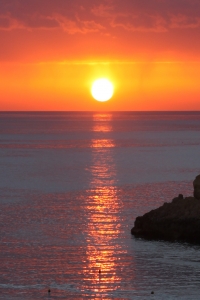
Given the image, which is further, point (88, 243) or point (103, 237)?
point (103, 237)

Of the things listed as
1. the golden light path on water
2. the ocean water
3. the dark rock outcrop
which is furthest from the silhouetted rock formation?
the golden light path on water

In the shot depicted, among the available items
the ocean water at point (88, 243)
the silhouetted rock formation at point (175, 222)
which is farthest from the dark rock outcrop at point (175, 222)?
the ocean water at point (88, 243)

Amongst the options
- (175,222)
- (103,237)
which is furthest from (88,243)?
A: (175,222)

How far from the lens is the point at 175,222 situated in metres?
26.3

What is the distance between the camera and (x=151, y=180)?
1939 inches

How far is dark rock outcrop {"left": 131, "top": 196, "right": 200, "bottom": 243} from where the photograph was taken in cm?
2598

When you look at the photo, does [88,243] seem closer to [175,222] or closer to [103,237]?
[103,237]

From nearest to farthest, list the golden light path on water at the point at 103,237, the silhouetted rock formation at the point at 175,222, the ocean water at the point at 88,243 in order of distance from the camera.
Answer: the ocean water at the point at 88,243
the golden light path on water at the point at 103,237
the silhouetted rock formation at the point at 175,222

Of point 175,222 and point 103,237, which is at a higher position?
point 175,222

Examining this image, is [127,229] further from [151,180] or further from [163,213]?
[151,180]

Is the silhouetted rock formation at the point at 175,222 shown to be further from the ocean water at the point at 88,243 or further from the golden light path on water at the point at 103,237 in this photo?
the golden light path on water at the point at 103,237

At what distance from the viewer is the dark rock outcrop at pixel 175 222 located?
85.3 ft

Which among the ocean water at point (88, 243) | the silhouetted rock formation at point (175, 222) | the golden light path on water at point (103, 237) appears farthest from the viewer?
the silhouetted rock formation at point (175, 222)

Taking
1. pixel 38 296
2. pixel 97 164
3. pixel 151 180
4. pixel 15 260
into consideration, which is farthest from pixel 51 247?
pixel 97 164
